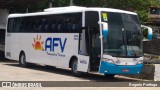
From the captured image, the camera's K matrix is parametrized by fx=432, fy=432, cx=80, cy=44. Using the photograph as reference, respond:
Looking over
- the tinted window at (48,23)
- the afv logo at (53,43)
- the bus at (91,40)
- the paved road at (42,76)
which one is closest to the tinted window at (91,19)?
the bus at (91,40)

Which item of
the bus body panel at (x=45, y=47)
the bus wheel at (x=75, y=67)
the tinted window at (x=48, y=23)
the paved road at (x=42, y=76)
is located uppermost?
the tinted window at (x=48, y=23)

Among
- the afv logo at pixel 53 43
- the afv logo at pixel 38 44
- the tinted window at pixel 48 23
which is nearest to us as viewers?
the tinted window at pixel 48 23

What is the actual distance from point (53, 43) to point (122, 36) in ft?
16.6

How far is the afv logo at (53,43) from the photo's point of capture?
21562 millimetres

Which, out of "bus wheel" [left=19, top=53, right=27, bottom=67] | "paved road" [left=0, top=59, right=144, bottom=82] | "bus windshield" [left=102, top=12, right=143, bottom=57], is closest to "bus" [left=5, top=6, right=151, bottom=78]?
"bus windshield" [left=102, top=12, right=143, bottom=57]

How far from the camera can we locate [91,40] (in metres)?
19.0

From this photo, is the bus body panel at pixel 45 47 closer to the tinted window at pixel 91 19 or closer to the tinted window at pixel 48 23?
the tinted window at pixel 48 23

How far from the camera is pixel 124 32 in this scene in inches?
734

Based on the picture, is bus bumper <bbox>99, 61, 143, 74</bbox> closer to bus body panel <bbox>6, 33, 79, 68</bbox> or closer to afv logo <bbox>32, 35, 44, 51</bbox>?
bus body panel <bbox>6, 33, 79, 68</bbox>

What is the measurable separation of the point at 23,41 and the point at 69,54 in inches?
239

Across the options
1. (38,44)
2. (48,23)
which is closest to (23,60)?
(38,44)

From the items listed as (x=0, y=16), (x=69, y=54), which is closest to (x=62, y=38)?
(x=69, y=54)

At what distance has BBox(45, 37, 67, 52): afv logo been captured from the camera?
849 inches

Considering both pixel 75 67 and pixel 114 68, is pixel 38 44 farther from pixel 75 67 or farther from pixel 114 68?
pixel 114 68
